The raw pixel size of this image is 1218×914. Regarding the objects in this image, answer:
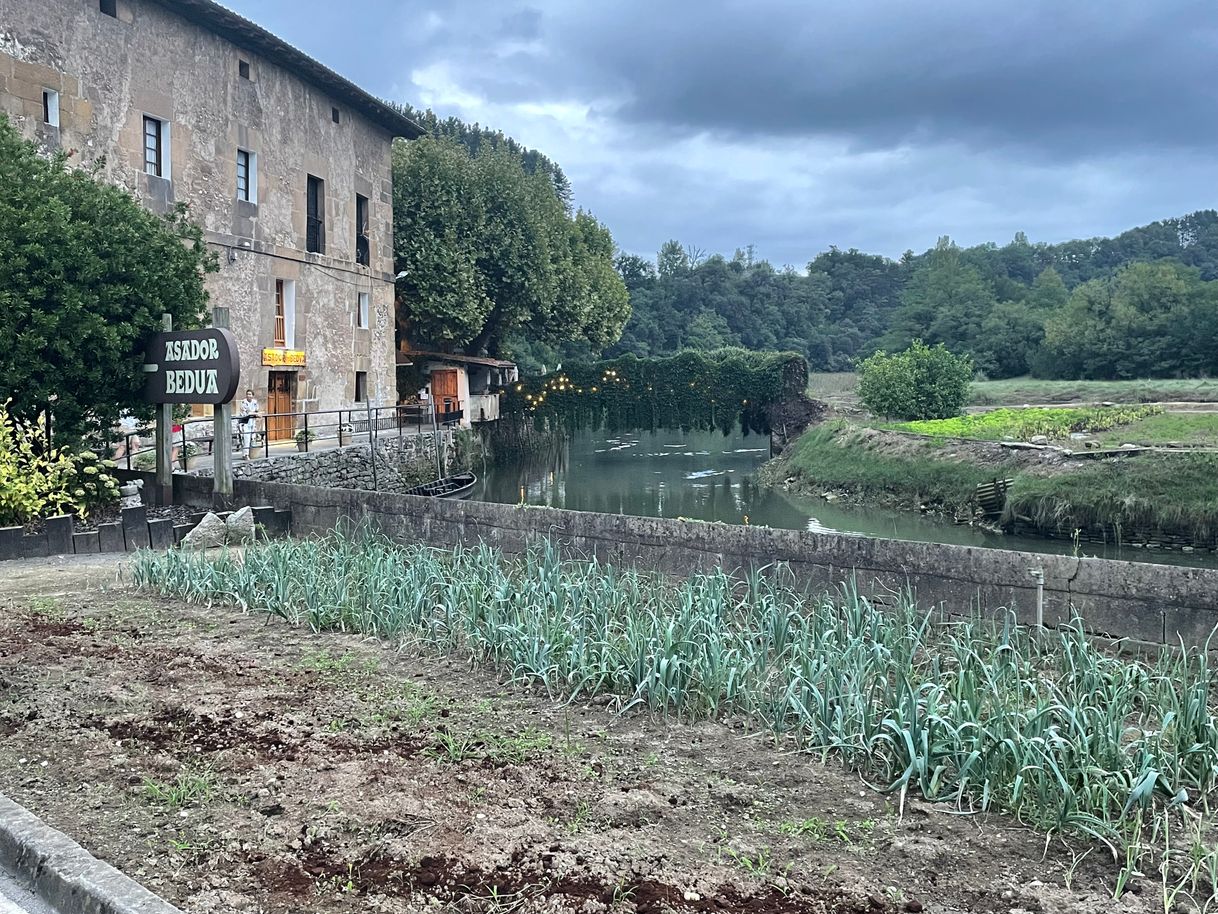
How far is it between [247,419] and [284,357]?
5031 millimetres

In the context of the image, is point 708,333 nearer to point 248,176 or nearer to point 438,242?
point 438,242

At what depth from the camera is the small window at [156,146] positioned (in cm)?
2027

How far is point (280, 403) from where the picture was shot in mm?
25094

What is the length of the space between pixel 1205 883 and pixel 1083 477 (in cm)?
1920

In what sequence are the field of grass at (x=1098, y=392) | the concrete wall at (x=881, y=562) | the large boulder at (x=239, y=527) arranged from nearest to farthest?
the concrete wall at (x=881, y=562) → the large boulder at (x=239, y=527) → the field of grass at (x=1098, y=392)

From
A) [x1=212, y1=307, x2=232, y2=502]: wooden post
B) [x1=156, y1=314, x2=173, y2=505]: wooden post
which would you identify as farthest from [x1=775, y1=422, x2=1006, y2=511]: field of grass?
[x1=156, y1=314, x2=173, y2=505]: wooden post

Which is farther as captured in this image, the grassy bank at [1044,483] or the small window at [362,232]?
the small window at [362,232]

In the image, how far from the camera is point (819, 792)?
12.7ft

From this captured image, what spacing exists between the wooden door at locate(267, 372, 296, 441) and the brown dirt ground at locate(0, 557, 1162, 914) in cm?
1987

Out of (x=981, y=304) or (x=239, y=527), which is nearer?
(x=239, y=527)

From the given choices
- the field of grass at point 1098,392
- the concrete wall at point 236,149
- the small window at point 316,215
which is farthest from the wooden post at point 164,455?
the field of grass at point 1098,392

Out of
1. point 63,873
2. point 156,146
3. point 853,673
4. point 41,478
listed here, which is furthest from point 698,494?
point 63,873

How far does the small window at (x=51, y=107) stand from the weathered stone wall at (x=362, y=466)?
7.30 metres

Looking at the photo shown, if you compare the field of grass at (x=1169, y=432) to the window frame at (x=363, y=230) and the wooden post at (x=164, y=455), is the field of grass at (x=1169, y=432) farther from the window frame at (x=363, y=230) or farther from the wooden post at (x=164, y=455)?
the window frame at (x=363, y=230)
